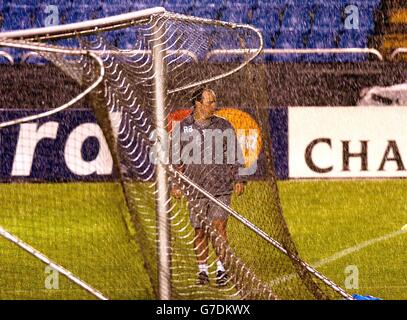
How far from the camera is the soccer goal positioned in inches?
178

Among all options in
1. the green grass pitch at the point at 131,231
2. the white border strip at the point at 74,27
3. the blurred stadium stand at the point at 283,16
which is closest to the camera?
the white border strip at the point at 74,27

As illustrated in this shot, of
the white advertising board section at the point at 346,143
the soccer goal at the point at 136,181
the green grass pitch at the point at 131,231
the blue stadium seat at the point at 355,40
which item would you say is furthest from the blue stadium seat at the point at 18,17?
the white advertising board section at the point at 346,143

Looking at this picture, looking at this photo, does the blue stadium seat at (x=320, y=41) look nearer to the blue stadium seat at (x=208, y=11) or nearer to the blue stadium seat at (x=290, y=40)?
the blue stadium seat at (x=290, y=40)

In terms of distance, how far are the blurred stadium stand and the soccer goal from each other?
0.92 m

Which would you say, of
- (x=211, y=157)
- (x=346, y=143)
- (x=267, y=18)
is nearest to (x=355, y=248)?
(x=211, y=157)

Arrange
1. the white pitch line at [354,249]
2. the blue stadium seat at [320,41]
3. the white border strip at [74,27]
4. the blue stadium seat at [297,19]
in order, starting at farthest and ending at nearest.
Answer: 1. the blue stadium seat at [297,19]
2. the blue stadium seat at [320,41]
3. the white pitch line at [354,249]
4. the white border strip at [74,27]

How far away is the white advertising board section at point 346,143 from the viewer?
34.5 feet

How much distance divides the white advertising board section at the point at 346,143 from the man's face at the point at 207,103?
3286mm

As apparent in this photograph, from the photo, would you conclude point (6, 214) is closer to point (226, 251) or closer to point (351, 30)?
point (226, 251)

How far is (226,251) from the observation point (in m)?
6.42

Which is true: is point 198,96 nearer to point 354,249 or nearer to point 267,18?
point 354,249

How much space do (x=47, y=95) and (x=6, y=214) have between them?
1.19 metres

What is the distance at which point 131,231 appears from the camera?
745 centimetres
